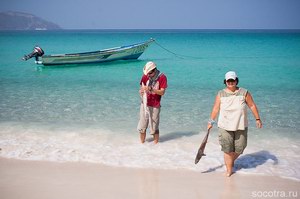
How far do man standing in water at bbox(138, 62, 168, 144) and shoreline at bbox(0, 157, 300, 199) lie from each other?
1.21 meters

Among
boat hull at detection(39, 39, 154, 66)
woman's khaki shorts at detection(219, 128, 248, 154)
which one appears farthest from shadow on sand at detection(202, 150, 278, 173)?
boat hull at detection(39, 39, 154, 66)

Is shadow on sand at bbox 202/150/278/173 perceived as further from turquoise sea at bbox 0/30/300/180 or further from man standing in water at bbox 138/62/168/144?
man standing in water at bbox 138/62/168/144

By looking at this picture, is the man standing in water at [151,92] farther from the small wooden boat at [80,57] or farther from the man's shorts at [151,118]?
the small wooden boat at [80,57]

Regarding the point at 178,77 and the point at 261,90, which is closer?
the point at 261,90

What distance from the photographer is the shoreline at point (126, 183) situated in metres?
4.35

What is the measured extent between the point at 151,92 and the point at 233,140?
1814 mm

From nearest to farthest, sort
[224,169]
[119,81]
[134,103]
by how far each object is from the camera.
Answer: [224,169] < [134,103] < [119,81]

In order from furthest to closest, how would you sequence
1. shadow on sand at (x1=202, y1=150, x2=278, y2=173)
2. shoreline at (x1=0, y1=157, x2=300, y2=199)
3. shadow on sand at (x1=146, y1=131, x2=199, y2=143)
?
1. shadow on sand at (x1=146, y1=131, x2=199, y2=143)
2. shadow on sand at (x1=202, y1=150, x2=278, y2=173)
3. shoreline at (x1=0, y1=157, x2=300, y2=199)

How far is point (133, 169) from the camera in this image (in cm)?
523

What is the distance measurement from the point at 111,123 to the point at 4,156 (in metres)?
3.10

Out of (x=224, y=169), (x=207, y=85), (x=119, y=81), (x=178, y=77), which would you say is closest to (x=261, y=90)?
(x=207, y=85)

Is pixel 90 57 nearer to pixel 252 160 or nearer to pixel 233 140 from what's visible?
pixel 252 160

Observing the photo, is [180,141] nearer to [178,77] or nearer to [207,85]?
[207,85]

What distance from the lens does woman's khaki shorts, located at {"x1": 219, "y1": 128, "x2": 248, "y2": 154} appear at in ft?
15.1
